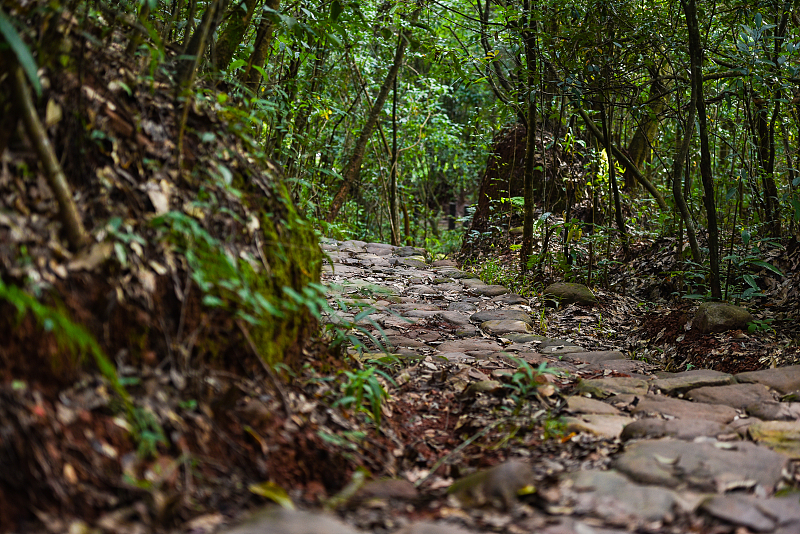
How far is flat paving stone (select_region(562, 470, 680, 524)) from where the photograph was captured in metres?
1.63

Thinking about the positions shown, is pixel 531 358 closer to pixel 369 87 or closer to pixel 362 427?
pixel 362 427

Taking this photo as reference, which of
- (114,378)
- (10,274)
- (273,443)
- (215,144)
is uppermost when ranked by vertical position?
(215,144)

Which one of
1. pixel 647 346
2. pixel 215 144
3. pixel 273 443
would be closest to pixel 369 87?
pixel 647 346

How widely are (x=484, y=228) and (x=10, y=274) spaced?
271 inches

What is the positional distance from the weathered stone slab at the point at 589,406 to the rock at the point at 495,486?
2.48ft

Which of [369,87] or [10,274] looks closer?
[10,274]

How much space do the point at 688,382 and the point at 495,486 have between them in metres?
1.68

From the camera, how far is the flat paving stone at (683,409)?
2.50m

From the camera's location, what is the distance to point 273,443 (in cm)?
180

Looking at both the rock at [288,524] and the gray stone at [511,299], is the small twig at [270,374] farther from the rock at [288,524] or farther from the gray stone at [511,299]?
the gray stone at [511,299]

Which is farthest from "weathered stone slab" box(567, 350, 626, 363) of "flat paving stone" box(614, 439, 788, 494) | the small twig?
the small twig

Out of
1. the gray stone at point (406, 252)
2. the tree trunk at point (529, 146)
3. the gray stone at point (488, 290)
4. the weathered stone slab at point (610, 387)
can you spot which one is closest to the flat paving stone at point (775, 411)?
the weathered stone slab at point (610, 387)

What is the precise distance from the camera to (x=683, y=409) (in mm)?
2584

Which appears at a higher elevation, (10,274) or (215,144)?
(215,144)
